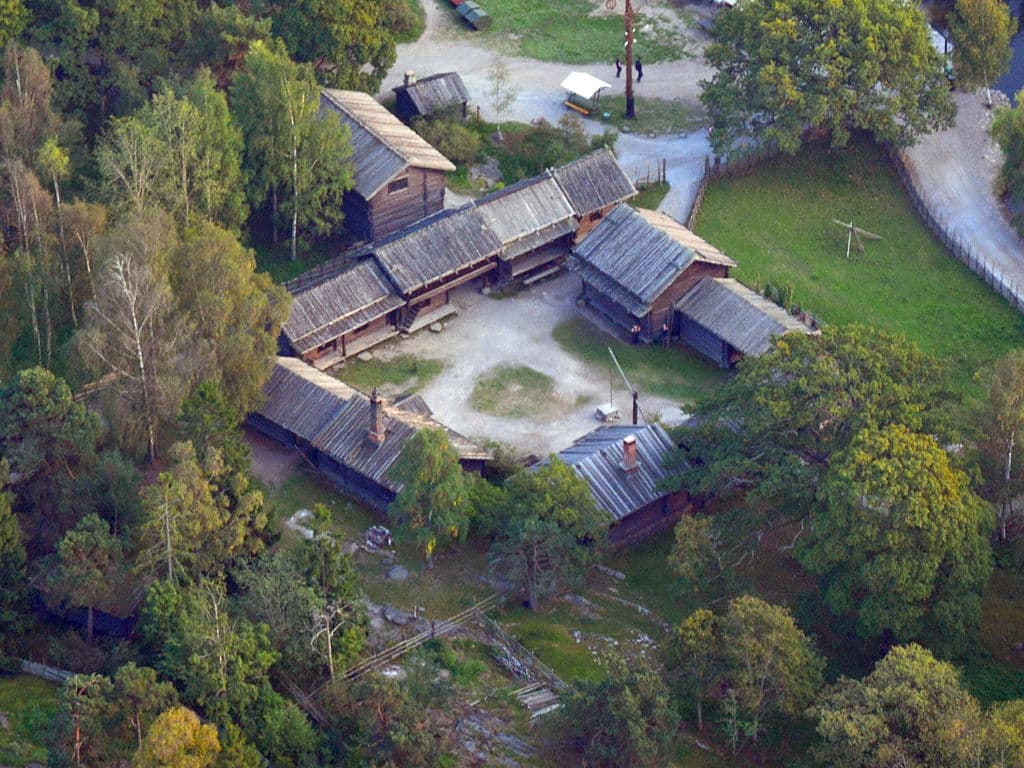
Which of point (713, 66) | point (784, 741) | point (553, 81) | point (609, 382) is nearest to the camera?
point (784, 741)

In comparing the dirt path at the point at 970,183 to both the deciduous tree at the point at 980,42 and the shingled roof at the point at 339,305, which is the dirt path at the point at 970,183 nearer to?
the deciduous tree at the point at 980,42

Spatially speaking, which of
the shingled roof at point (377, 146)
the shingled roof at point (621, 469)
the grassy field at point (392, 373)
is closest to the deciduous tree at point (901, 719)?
the shingled roof at point (621, 469)

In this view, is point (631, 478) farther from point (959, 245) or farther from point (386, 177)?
point (959, 245)

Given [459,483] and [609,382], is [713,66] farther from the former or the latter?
[459,483]

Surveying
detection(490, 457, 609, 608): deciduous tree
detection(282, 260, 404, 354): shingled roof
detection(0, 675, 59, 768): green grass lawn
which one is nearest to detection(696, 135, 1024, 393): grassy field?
detection(282, 260, 404, 354): shingled roof

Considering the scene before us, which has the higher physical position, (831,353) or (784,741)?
(831,353)

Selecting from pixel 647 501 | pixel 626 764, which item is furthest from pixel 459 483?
pixel 626 764

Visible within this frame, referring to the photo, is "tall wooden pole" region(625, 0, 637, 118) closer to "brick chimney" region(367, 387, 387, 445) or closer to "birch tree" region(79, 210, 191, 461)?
"brick chimney" region(367, 387, 387, 445)

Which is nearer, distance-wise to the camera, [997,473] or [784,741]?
[784,741]
